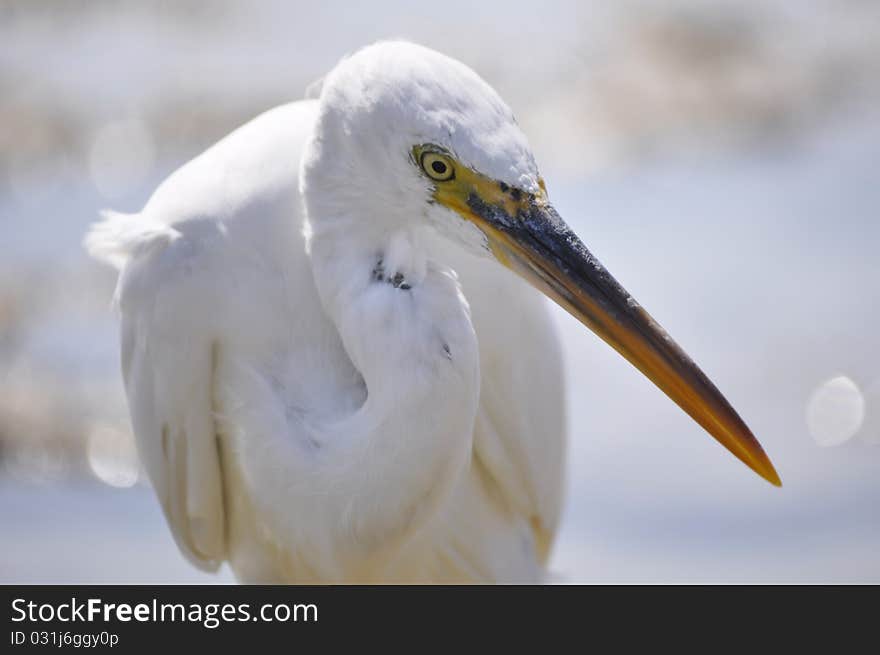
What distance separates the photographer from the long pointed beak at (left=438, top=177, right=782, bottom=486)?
220cm

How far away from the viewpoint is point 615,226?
5.57 meters

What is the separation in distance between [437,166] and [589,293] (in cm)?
33

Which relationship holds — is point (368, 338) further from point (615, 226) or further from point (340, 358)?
point (615, 226)

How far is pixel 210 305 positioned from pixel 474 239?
0.72m

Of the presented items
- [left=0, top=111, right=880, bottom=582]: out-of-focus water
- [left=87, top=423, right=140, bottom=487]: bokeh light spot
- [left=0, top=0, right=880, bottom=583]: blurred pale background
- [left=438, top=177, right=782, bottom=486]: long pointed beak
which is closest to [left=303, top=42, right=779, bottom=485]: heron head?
[left=438, top=177, right=782, bottom=486]: long pointed beak

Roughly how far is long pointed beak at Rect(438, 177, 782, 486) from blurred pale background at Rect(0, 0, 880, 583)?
5.30 ft

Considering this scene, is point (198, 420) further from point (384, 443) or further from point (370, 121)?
point (370, 121)

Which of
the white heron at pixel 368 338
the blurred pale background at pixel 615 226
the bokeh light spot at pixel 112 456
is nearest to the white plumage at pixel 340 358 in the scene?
the white heron at pixel 368 338

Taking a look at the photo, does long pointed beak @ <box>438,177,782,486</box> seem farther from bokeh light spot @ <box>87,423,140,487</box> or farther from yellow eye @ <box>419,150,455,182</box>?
bokeh light spot @ <box>87,423,140,487</box>

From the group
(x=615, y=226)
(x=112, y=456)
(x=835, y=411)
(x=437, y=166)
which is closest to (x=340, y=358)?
(x=437, y=166)

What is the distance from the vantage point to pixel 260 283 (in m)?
2.74

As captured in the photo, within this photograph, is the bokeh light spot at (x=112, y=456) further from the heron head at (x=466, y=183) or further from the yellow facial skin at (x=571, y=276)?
the yellow facial skin at (x=571, y=276)

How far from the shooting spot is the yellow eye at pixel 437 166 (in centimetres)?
217

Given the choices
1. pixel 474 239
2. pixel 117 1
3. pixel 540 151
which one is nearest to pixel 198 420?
pixel 474 239
